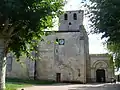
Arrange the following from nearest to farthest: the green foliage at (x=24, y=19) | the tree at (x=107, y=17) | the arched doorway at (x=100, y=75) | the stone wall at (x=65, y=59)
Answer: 1. the tree at (x=107, y=17)
2. the green foliage at (x=24, y=19)
3. the stone wall at (x=65, y=59)
4. the arched doorway at (x=100, y=75)

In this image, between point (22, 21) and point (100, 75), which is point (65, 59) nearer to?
point (100, 75)

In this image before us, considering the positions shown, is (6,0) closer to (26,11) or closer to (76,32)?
(26,11)

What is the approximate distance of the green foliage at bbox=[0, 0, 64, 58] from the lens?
12995 millimetres

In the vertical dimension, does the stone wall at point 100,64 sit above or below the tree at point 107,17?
below

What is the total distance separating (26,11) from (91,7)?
406cm

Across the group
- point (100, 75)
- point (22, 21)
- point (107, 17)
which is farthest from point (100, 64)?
point (107, 17)

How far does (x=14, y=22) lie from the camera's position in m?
14.8

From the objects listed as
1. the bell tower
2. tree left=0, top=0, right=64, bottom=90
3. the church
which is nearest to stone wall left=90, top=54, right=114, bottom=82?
the church

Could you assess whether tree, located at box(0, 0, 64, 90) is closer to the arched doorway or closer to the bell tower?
the bell tower

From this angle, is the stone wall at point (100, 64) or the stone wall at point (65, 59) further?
the stone wall at point (100, 64)

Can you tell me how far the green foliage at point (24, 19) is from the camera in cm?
1300

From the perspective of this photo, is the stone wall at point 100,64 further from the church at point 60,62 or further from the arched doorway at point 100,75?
the church at point 60,62

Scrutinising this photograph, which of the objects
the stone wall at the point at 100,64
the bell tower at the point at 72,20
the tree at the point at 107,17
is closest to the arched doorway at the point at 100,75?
the stone wall at the point at 100,64

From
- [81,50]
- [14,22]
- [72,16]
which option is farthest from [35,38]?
[72,16]
